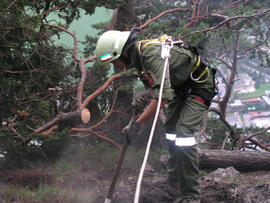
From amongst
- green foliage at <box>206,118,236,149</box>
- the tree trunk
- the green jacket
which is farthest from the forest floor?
green foliage at <box>206,118,236,149</box>

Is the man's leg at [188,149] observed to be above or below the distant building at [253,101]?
above

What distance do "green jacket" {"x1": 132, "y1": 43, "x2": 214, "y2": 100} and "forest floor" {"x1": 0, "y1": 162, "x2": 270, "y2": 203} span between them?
4.12 feet

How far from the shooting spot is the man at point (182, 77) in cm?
250

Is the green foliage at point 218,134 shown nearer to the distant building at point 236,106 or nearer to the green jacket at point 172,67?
the distant building at point 236,106

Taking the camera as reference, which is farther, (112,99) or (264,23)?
(264,23)

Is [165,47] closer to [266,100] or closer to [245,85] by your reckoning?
[266,100]

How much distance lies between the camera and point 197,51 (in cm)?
279

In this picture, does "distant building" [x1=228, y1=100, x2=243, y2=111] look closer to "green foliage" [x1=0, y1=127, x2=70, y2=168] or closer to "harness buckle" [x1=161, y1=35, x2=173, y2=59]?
"green foliage" [x1=0, y1=127, x2=70, y2=168]

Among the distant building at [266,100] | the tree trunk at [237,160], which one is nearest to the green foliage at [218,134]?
the tree trunk at [237,160]

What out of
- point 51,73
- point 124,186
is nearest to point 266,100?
point 124,186

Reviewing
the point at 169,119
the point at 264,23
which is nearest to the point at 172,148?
the point at 169,119

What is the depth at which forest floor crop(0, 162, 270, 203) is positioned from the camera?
10.0ft

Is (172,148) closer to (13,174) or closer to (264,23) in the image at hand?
(13,174)

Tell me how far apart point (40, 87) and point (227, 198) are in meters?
3.43
